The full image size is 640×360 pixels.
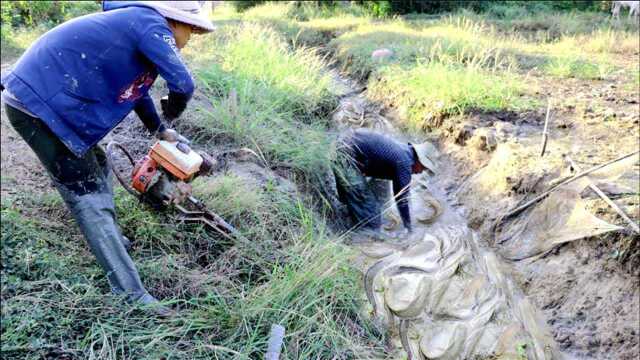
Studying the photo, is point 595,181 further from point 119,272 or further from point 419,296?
point 119,272

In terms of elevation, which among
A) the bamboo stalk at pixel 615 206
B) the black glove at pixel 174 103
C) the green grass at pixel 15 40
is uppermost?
the black glove at pixel 174 103

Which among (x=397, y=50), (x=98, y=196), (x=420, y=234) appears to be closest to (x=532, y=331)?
(x=420, y=234)

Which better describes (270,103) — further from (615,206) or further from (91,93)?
(615,206)

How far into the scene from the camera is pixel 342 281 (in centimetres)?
302

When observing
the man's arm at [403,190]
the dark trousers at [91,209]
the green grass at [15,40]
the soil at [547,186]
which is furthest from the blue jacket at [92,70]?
the green grass at [15,40]

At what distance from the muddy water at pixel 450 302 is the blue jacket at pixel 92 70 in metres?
1.75

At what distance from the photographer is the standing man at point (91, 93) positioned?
7.84ft

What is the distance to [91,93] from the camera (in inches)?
96.4

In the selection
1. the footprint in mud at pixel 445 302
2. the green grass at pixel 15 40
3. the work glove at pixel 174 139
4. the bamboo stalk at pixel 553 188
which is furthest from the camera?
the green grass at pixel 15 40

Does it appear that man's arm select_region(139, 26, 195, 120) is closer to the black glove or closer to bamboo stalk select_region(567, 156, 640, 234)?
the black glove

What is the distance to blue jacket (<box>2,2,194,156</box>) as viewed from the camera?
2377 millimetres

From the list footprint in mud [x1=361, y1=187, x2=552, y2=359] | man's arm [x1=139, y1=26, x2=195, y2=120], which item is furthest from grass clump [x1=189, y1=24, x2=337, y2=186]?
man's arm [x1=139, y1=26, x2=195, y2=120]

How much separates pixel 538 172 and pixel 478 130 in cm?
119

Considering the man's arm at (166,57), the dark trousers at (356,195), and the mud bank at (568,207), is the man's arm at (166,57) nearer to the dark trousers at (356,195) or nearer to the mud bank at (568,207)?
the dark trousers at (356,195)
